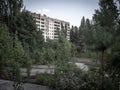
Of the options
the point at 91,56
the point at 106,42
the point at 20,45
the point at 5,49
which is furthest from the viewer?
the point at 20,45

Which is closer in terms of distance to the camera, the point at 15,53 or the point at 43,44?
the point at 15,53

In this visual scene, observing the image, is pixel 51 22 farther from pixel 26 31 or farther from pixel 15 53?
pixel 15 53

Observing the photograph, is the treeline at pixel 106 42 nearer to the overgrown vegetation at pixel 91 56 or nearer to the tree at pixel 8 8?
the overgrown vegetation at pixel 91 56

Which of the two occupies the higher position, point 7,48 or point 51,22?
point 51,22

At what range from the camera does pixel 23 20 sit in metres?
21.8

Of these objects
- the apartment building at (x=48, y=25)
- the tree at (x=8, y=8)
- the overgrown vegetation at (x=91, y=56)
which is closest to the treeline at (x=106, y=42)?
the overgrown vegetation at (x=91, y=56)

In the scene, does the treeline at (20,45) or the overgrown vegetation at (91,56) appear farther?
the treeline at (20,45)

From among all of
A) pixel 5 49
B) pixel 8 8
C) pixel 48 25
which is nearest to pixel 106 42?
pixel 5 49

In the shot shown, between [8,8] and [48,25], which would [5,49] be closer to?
[8,8]

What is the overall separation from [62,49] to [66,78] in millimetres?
2343

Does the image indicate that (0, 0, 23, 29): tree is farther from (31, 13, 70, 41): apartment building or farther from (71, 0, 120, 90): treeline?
(31, 13, 70, 41): apartment building

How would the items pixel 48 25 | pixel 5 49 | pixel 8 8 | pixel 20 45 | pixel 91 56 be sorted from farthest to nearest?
pixel 48 25 < pixel 8 8 < pixel 20 45 < pixel 5 49 < pixel 91 56

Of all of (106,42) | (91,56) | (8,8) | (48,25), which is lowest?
(91,56)

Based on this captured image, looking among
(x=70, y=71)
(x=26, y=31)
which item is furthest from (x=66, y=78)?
(x=26, y=31)
